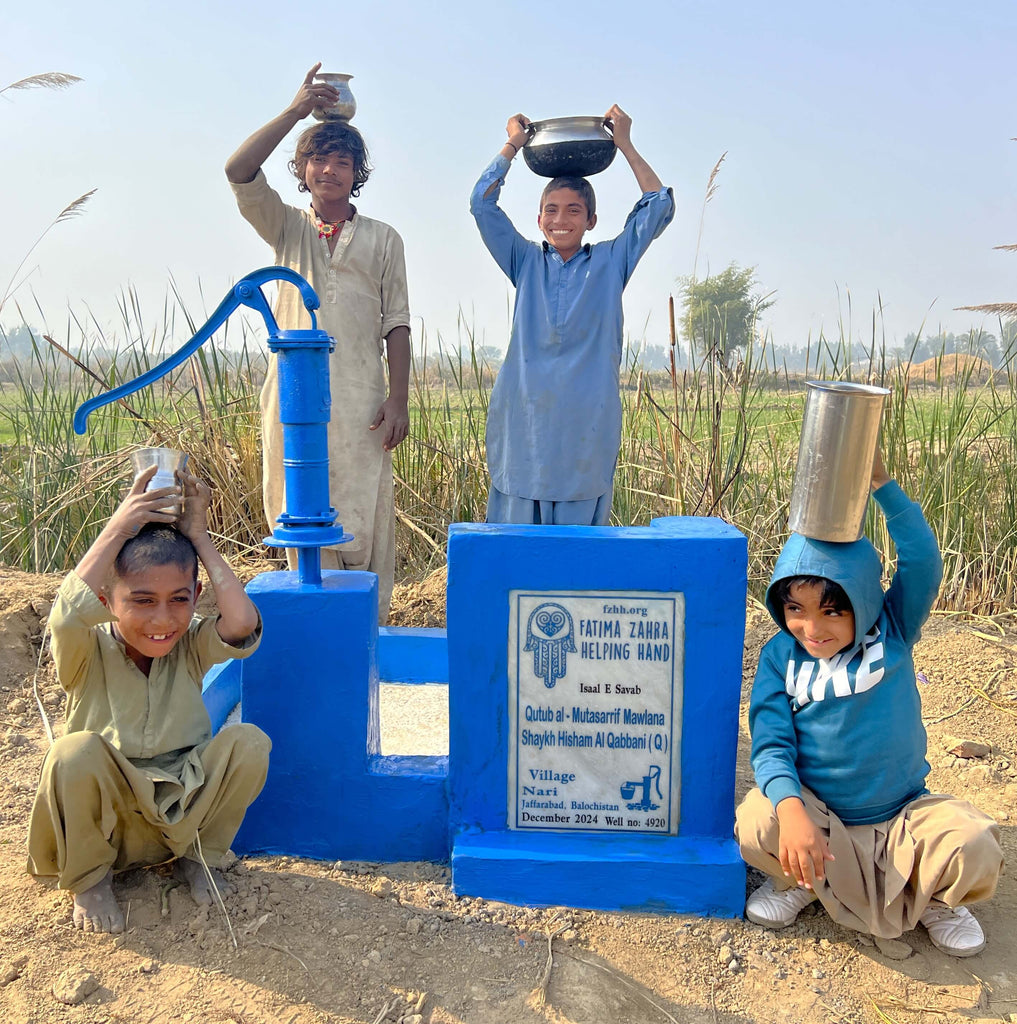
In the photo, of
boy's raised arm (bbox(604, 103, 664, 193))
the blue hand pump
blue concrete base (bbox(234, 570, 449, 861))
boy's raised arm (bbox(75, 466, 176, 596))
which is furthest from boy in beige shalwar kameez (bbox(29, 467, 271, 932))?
boy's raised arm (bbox(604, 103, 664, 193))

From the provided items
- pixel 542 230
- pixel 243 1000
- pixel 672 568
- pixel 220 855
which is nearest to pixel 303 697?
pixel 220 855

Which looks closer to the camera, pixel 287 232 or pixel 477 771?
pixel 477 771

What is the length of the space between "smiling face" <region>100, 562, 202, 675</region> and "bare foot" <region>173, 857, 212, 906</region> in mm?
508

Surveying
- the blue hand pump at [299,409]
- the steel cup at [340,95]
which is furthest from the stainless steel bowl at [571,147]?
the blue hand pump at [299,409]

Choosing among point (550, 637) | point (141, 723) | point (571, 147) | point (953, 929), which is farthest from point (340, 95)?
point (953, 929)

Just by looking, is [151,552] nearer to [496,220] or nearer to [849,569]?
[849,569]

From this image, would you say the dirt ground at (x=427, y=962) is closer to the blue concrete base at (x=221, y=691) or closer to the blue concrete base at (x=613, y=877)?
the blue concrete base at (x=613, y=877)

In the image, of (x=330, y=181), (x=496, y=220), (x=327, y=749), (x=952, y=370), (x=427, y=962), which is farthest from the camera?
(x=952, y=370)

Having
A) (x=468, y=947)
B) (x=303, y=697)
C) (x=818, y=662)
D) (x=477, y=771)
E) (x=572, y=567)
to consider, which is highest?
(x=572, y=567)

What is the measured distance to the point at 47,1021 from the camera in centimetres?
172

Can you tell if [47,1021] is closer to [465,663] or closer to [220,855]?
[220,855]

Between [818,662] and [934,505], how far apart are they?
8.39ft

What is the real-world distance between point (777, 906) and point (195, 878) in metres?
1.35

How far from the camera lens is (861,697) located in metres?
2.07
